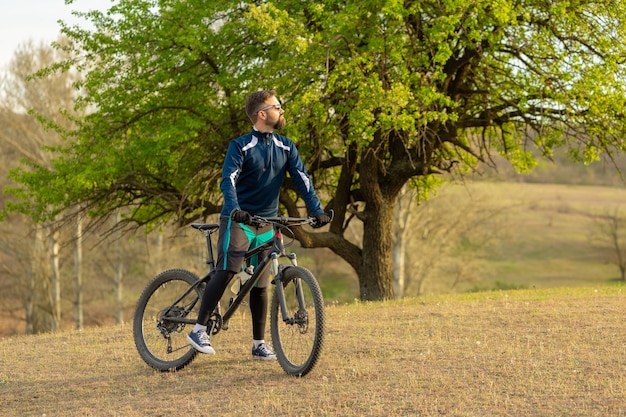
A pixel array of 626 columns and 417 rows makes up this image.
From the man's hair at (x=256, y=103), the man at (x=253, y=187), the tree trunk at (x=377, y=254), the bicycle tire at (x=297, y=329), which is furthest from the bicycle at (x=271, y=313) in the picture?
the tree trunk at (x=377, y=254)

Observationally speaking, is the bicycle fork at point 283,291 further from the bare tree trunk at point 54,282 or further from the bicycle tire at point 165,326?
the bare tree trunk at point 54,282

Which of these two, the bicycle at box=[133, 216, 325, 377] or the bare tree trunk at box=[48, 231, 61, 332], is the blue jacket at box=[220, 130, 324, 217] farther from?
the bare tree trunk at box=[48, 231, 61, 332]

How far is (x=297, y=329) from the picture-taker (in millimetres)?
6434

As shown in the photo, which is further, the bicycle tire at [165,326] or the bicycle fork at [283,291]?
the bicycle tire at [165,326]

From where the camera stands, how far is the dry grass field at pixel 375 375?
566 centimetres

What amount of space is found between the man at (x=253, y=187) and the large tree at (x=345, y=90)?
613cm

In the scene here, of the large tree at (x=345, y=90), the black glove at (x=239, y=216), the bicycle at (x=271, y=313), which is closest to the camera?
the black glove at (x=239, y=216)

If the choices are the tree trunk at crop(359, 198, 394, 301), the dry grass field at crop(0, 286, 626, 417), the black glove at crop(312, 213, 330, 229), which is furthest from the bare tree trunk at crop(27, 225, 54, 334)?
the black glove at crop(312, 213, 330, 229)

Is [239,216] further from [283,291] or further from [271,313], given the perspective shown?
[271,313]

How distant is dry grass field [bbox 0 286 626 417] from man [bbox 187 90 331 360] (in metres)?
0.68

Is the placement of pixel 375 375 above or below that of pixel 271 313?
below

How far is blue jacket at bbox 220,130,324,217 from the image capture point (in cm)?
633

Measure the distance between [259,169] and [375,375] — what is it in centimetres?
196

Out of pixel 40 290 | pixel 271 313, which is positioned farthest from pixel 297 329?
pixel 40 290
